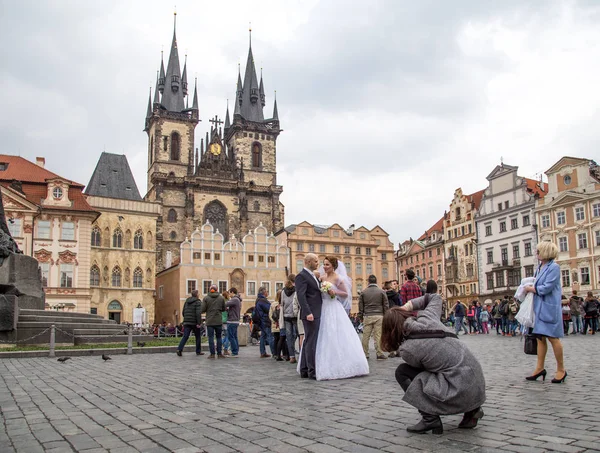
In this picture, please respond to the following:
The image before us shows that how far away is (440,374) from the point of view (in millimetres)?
4602

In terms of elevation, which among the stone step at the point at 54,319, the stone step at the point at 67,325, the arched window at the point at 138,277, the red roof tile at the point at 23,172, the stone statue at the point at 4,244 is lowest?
the stone step at the point at 67,325

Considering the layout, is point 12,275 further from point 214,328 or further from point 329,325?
point 329,325

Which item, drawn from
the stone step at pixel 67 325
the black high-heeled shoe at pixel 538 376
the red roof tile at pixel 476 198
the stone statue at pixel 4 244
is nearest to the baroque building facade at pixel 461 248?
the red roof tile at pixel 476 198

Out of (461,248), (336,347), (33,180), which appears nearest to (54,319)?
(336,347)

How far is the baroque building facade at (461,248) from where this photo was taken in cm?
6109

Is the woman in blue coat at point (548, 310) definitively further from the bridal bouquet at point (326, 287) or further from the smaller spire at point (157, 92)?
the smaller spire at point (157, 92)

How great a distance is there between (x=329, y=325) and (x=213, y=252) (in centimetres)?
4867

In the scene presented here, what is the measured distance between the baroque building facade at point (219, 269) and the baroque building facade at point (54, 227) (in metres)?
11.5

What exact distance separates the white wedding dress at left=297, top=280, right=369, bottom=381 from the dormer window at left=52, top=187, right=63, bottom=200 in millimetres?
38894

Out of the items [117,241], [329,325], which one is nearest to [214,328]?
[329,325]

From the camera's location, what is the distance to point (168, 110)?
77.1 metres

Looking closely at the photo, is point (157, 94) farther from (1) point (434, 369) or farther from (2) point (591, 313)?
(1) point (434, 369)

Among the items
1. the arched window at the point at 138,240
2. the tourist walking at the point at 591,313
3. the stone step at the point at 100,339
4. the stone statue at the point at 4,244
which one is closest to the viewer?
the stone statue at the point at 4,244

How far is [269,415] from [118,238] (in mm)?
49923
